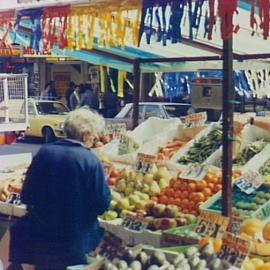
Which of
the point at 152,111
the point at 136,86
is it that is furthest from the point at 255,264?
the point at 152,111

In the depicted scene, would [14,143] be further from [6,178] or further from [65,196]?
[65,196]

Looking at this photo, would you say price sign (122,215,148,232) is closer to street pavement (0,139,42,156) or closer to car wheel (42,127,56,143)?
street pavement (0,139,42,156)

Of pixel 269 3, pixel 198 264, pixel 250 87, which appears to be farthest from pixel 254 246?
pixel 250 87

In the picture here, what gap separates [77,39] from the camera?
5035 millimetres

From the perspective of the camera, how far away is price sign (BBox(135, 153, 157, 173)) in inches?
204

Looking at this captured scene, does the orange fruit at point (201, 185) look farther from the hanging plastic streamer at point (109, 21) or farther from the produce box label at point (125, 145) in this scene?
the produce box label at point (125, 145)

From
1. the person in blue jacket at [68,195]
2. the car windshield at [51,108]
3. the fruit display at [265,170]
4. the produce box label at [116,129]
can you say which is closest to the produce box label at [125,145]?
the produce box label at [116,129]

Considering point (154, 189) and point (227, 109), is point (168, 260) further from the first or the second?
point (154, 189)

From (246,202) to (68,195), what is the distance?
1265mm

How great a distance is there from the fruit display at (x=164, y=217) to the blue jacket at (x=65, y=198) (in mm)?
536

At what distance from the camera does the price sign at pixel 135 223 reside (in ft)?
14.0

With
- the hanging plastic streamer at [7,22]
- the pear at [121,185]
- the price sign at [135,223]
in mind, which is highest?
the hanging plastic streamer at [7,22]

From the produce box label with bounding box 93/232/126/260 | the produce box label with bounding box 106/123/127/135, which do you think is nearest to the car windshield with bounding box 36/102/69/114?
the produce box label with bounding box 106/123/127/135

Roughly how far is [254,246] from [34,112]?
14400 mm
